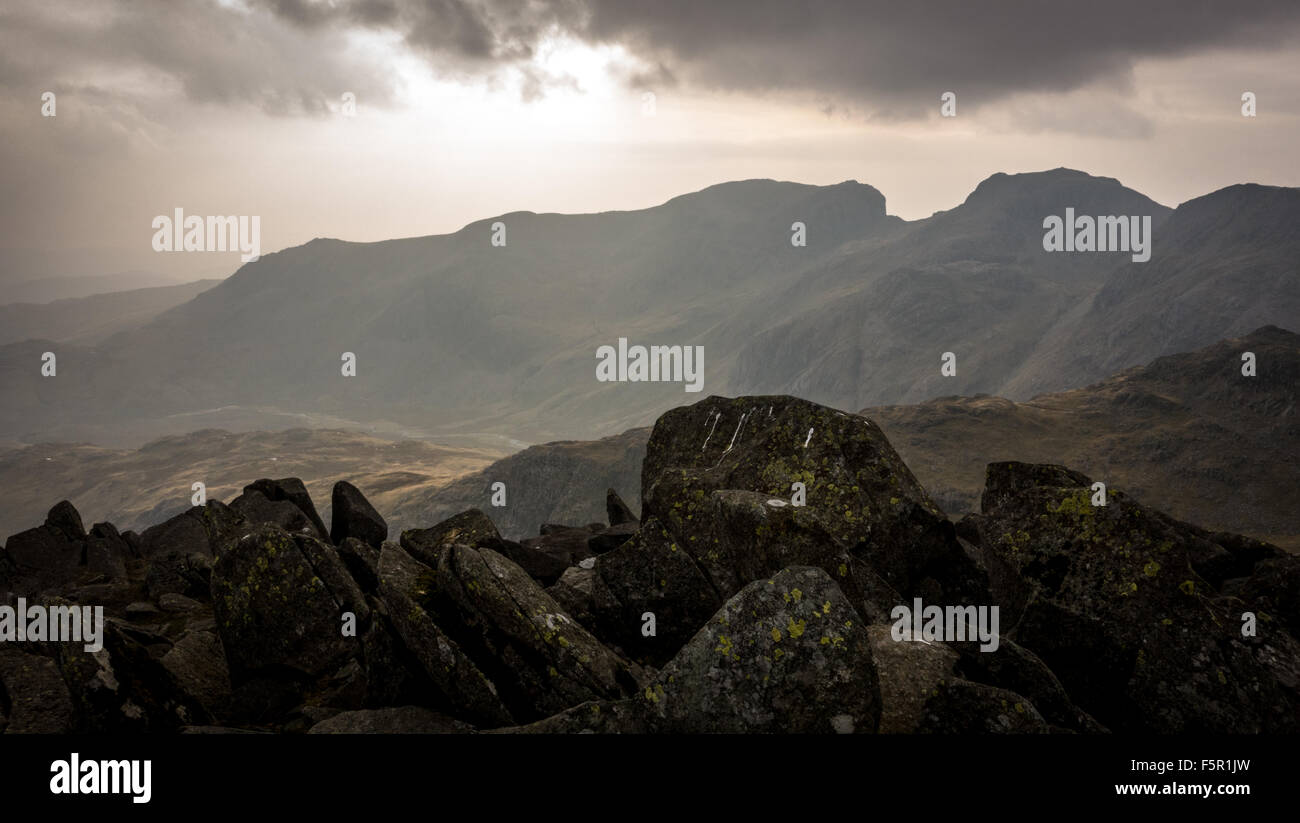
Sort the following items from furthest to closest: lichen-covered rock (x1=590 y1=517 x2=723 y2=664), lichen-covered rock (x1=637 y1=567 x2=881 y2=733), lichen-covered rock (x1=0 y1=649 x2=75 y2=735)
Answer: lichen-covered rock (x1=590 y1=517 x2=723 y2=664)
lichen-covered rock (x1=0 y1=649 x2=75 y2=735)
lichen-covered rock (x1=637 y1=567 x2=881 y2=733)

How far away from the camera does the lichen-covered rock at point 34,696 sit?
12664 mm

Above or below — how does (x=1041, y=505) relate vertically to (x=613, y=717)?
above

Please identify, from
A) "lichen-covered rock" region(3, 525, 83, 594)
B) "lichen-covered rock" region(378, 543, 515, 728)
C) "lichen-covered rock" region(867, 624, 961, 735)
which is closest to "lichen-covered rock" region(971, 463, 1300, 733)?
"lichen-covered rock" region(867, 624, 961, 735)

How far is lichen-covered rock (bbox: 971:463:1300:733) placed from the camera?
522 inches

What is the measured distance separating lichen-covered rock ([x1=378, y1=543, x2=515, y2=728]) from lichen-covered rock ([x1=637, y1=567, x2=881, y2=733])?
295 cm

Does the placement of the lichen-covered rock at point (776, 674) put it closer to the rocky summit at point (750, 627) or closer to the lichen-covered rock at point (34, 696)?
the rocky summit at point (750, 627)

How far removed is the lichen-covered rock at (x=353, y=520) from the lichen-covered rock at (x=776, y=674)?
20977mm

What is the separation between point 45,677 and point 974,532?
2300 cm

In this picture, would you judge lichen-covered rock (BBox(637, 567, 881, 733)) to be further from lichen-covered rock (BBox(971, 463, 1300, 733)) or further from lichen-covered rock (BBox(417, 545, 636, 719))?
lichen-covered rock (BBox(971, 463, 1300, 733))

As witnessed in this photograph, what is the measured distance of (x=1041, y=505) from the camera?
16.2 meters

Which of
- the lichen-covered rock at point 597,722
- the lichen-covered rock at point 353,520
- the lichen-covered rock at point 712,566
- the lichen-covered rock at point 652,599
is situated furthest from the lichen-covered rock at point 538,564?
the lichen-covered rock at point 597,722
